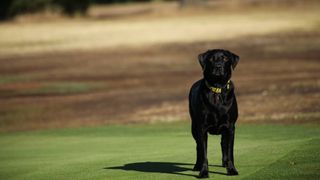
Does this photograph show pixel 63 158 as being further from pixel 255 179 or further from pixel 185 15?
pixel 185 15

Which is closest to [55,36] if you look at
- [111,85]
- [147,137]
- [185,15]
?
[185,15]

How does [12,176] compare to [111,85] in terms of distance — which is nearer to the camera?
[12,176]

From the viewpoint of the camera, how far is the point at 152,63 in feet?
142

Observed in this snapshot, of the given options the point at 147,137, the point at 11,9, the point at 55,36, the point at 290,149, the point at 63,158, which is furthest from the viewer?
the point at 11,9

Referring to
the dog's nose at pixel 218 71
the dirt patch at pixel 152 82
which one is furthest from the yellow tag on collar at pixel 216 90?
the dirt patch at pixel 152 82

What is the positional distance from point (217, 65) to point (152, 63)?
32.6 m

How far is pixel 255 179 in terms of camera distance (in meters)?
10.3

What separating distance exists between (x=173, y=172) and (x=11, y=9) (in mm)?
78369

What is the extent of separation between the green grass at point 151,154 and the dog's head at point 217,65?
1165 mm

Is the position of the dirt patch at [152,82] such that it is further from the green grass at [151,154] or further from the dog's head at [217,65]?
the dog's head at [217,65]

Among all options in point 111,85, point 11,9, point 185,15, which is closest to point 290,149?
point 111,85

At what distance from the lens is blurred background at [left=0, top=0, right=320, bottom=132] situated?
87.4 feet

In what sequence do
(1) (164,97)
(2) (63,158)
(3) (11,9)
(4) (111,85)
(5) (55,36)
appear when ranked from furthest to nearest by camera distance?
(3) (11,9) → (5) (55,36) → (4) (111,85) → (1) (164,97) → (2) (63,158)

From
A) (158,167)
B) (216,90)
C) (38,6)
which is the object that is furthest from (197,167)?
(38,6)
